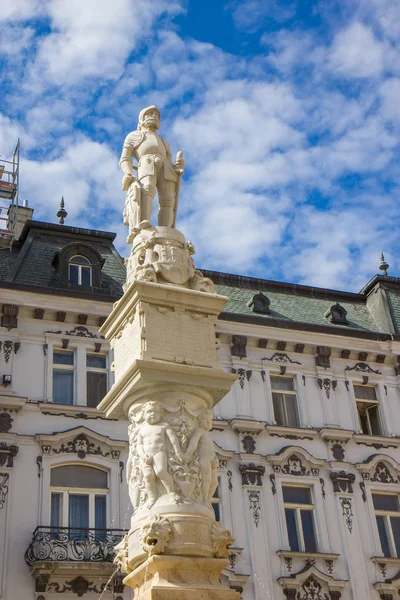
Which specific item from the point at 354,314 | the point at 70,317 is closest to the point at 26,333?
the point at 70,317

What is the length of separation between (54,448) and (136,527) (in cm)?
1186

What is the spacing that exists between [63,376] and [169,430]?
1296 centimetres

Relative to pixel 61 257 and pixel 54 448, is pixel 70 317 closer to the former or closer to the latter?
pixel 61 257

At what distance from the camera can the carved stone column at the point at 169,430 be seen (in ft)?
26.0

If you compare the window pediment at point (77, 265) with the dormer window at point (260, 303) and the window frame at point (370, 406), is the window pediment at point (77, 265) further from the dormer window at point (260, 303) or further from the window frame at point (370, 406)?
the window frame at point (370, 406)

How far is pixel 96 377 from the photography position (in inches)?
841

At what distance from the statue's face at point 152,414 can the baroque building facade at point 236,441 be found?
34.0 ft

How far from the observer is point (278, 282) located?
26547mm

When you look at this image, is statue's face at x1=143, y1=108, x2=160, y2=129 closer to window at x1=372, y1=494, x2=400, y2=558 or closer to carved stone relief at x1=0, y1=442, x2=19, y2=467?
carved stone relief at x1=0, y1=442, x2=19, y2=467

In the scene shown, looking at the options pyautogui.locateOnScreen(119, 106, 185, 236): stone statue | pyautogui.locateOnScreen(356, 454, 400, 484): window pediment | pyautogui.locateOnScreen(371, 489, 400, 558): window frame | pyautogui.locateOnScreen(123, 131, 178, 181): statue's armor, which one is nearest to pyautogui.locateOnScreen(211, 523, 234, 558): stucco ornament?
pyautogui.locateOnScreen(119, 106, 185, 236): stone statue

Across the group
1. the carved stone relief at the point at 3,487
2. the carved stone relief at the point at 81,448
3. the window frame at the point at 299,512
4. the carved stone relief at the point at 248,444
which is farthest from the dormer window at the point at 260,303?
the carved stone relief at the point at 3,487

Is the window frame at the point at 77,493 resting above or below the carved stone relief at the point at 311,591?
above

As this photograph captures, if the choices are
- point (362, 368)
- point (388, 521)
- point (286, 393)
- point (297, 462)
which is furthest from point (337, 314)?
point (388, 521)

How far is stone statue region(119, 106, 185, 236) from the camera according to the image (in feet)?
34.4
